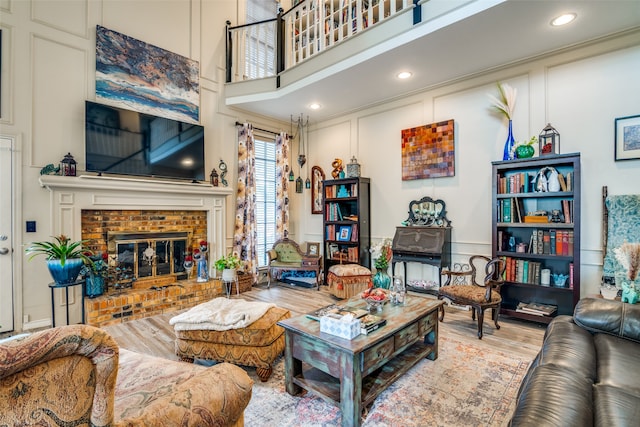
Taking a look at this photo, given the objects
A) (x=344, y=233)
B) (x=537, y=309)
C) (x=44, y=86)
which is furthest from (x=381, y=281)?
(x=44, y=86)

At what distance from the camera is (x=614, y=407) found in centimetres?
122

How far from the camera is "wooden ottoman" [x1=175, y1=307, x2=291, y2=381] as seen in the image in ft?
7.48

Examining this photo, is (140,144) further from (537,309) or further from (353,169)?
(537,309)

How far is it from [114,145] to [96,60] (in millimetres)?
1057

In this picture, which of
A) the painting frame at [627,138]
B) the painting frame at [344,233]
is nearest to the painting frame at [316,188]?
the painting frame at [344,233]

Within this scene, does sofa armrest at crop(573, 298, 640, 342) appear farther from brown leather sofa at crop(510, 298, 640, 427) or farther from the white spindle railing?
the white spindle railing

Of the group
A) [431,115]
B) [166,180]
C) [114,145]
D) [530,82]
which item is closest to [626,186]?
[530,82]

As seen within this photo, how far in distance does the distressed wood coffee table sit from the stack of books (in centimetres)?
159

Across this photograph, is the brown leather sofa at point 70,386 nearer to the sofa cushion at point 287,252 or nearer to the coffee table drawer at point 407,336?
the coffee table drawer at point 407,336

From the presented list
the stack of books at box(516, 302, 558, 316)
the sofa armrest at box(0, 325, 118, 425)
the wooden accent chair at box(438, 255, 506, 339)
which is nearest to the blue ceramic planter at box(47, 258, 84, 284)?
the sofa armrest at box(0, 325, 118, 425)

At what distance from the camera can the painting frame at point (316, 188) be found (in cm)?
582

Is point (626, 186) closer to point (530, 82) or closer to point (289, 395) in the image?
point (530, 82)

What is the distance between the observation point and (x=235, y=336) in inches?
91.2

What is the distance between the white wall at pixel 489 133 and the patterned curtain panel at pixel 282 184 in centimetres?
63
